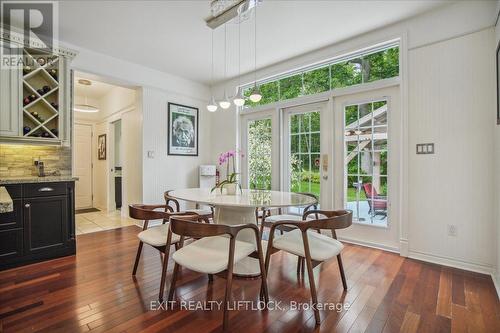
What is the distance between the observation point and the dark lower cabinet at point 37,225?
99.3 inches

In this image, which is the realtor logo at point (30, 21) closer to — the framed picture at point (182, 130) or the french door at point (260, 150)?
the framed picture at point (182, 130)

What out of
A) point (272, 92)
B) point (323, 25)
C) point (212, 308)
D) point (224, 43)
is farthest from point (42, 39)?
point (212, 308)

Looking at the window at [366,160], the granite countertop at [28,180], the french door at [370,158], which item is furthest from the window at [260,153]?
the granite countertop at [28,180]

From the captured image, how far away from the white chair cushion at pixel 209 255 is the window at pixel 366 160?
6.83 feet

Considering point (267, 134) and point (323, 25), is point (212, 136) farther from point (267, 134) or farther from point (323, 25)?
point (323, 25)

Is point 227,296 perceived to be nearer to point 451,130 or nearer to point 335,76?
point 451,130

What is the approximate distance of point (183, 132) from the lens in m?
4.83

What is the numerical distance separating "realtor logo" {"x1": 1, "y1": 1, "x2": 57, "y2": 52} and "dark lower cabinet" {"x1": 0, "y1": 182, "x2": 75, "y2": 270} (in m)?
1.64

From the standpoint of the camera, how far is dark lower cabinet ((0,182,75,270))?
2521mm

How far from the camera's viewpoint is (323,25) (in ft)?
9.80

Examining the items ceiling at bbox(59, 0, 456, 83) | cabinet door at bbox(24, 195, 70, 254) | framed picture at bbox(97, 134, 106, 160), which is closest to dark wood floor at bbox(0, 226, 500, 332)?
cabinet door at bbox(24, 195, 70, 254)

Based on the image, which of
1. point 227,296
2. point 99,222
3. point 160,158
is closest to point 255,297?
point 227,296

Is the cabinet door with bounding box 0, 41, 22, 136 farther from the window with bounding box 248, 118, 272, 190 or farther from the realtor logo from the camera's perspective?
the window with bounding box 248, 118, 272, 190

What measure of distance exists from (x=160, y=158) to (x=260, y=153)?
180 centimetres
